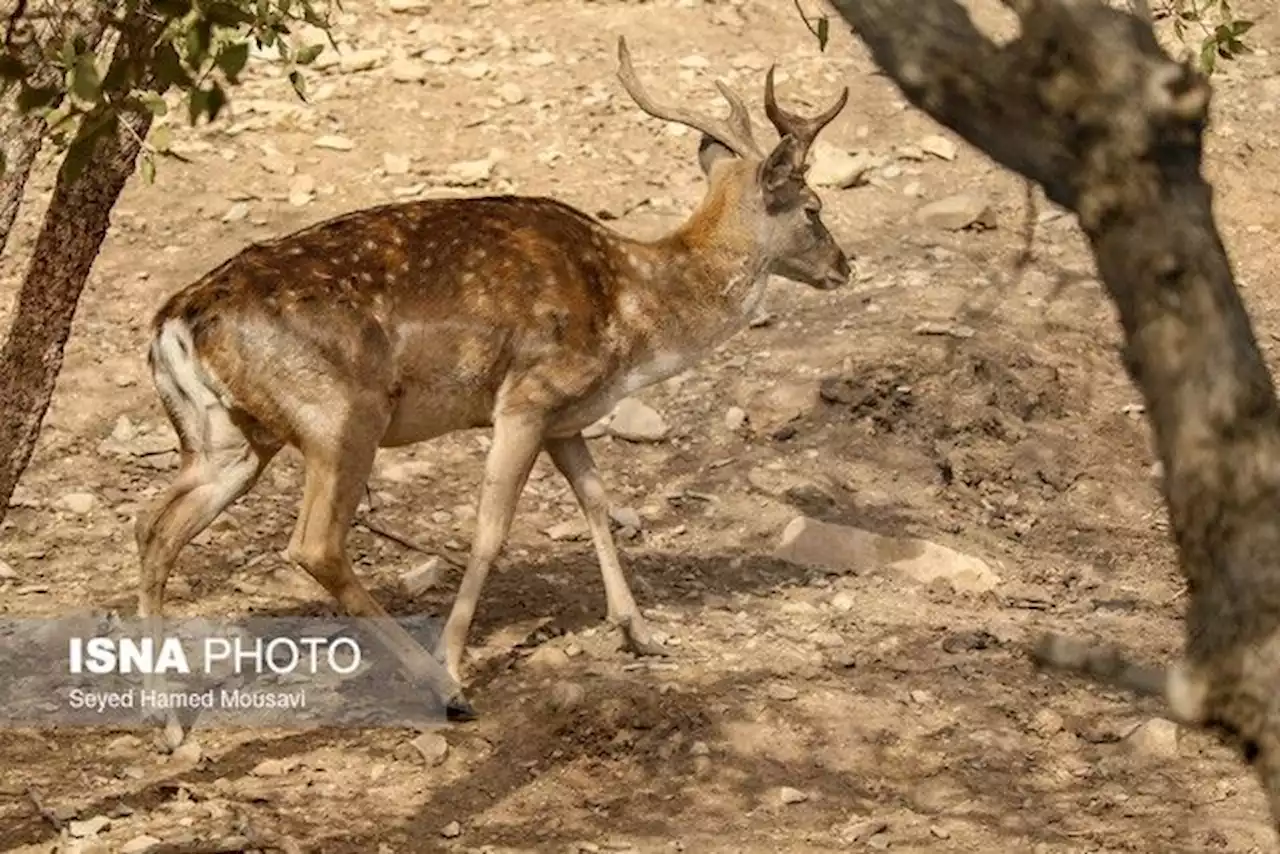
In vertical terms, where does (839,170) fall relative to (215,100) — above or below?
below

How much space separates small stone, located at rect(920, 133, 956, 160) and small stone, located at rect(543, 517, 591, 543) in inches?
167

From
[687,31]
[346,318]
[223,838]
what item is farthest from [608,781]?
[687,31]

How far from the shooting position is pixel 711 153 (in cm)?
915

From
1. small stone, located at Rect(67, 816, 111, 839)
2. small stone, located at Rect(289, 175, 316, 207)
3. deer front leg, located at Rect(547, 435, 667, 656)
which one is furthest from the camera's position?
small stone, located at Rect(289, 175, 316, 207)

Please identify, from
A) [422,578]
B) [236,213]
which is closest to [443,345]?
[422,578]

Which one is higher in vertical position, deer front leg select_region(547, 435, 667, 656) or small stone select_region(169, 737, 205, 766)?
deer front leg select_region(547, 435, 667, 656)

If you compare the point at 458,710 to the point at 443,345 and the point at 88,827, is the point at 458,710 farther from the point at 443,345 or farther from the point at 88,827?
the point at 88,827

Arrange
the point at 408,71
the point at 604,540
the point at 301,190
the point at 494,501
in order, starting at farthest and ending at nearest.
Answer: the point at 408,71 → the point at 301,190 → the point at 604,540 → the point at 494,501

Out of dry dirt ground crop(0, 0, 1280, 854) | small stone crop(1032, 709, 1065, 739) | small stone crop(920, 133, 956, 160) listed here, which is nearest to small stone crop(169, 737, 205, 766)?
dry dirt ground crop(0, 0, 1280, 854)

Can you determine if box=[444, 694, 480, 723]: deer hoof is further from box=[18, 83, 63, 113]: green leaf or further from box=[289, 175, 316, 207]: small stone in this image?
box=[289, 175, 316, 207]: small stone

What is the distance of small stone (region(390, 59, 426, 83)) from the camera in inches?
543

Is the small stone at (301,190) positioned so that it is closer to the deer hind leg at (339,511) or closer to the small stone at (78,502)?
the small stone at (78,502)

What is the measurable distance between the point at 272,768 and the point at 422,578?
166cm

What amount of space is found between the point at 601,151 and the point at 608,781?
624cm
